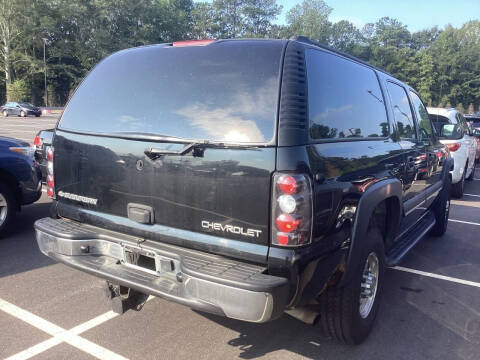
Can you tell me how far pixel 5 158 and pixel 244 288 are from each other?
4.20 m

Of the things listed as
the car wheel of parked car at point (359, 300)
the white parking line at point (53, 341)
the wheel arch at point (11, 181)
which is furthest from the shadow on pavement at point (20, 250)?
the car wheel of parked car at point (359, 300)

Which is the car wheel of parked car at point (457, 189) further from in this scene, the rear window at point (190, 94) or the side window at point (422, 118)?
the rear window at point (190, 94)

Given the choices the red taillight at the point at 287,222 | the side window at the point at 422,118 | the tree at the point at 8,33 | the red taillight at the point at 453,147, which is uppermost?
the tree at the point at 8,33

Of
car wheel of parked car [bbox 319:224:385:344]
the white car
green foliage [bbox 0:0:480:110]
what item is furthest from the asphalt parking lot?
green foliage [bbox 0:0:480:110]

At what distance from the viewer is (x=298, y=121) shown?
231 cm

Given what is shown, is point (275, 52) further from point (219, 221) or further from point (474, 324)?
point (474, 324)

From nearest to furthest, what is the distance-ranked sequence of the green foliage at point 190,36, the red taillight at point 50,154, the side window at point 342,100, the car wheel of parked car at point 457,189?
the side window at point 342,100, the red taillight at point 50,154, the car wheel of parked car at point 457,189, the green foliage at point 190,36

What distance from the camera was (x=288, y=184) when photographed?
2230 mm

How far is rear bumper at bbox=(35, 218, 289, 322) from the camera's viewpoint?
7.20ft

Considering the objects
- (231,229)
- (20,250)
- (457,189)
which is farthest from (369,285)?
(457,189)

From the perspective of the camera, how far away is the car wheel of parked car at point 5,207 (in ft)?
16.7

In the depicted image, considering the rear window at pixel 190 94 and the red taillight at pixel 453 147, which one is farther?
the red taillight at pixel 453 147

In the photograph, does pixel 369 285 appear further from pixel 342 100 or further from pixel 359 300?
pixel 342 100

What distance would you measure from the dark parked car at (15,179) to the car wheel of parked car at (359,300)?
410cm
